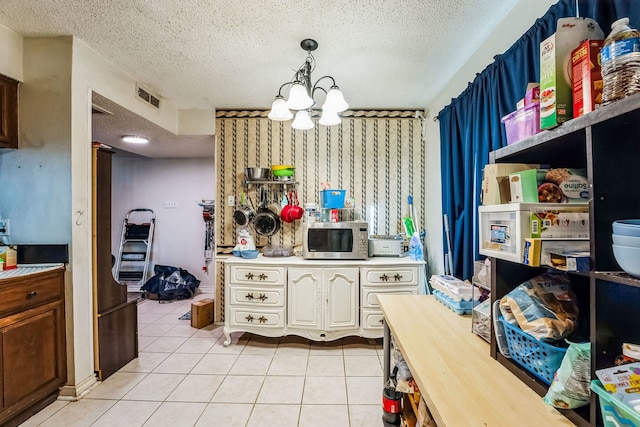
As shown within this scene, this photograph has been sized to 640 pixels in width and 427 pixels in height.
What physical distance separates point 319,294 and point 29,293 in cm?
196

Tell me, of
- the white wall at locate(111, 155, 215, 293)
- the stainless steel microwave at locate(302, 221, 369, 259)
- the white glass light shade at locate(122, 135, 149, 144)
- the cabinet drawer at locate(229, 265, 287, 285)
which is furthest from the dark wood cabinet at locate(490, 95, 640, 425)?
the white wall at locate(111, 155, 215, 293)

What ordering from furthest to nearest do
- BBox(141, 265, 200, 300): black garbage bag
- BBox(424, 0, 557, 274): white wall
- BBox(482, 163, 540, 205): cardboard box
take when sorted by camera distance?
BBox(141, 265, 200, 300): black garbage bag < BBox(424, 0, 557, 274): white wall < BBox(482, 163, 540, 205): cardboard box

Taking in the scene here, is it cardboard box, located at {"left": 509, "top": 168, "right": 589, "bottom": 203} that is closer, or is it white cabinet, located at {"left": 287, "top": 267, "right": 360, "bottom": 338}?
cardboard box, located at {"left": 509, "top": 168, "right": 589, "bottom": 203}

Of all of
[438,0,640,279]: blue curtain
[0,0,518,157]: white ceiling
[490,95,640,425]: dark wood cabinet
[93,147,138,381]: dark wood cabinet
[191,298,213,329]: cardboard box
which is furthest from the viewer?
[191,298,213,329]: cardboard box

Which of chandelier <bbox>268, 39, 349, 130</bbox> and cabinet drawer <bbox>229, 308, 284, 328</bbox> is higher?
chandelier <bbox>268, 39, 349, 130</bbox>

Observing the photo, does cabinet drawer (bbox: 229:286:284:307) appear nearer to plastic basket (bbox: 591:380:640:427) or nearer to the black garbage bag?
the black garbage bag

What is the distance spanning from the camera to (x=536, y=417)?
28.6 inches

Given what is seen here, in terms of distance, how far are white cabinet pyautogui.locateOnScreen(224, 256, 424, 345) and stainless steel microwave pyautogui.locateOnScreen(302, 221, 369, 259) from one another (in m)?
0.11

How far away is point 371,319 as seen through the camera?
2.68 m

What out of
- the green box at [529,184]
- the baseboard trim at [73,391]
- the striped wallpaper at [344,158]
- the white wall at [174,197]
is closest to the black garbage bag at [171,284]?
the white wall at [174,197]

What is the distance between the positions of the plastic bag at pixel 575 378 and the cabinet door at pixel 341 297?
6.50ft

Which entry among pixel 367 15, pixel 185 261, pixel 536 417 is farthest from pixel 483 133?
pixel 185 261

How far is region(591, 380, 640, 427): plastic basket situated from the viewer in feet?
1.76

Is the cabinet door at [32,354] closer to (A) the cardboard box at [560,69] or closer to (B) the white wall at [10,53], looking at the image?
(B) the white wall at [10,53]
